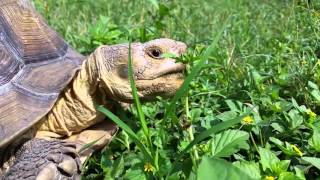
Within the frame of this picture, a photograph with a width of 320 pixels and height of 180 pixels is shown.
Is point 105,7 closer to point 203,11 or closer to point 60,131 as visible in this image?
point 203,11

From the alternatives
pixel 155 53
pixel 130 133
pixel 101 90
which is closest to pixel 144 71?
pixel 155 53

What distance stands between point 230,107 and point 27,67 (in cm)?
79

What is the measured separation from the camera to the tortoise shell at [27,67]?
215cm

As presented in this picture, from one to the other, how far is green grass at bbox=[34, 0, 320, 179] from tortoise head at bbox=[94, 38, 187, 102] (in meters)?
0.08

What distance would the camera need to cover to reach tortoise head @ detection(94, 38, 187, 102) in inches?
91.3

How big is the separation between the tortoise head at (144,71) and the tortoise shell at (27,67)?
14 cm

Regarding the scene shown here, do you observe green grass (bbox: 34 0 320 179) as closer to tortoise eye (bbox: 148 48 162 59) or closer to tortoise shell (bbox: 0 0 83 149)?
tortoise eye (bbox: 148 48 162 59)

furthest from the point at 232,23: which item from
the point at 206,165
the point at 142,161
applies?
the point at 206,165

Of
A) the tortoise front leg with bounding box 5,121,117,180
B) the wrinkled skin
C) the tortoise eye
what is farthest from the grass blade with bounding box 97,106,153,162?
the tortoise eye

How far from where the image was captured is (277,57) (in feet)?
9.71

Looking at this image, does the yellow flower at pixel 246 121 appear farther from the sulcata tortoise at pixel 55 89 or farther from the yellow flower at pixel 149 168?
the yellow flower at pixel 149 168

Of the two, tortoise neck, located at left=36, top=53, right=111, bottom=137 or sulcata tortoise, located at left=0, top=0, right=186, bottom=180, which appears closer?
sulcata tortoise, located at left=0, top=0, right=186, bottom=180

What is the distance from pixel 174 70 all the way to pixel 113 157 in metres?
0.43

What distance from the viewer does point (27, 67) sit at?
231 cm
